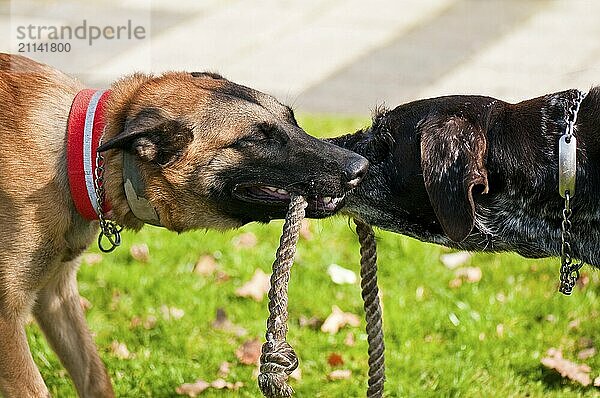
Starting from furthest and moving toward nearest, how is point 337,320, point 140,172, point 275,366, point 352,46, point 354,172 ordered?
point 352,46
point 337,320
point 140,172
point 354,172
point 275,366

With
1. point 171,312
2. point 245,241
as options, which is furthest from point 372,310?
point 245,241

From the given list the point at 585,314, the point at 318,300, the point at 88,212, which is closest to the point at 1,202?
the point at 88,212

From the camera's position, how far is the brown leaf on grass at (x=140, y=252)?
658 cm

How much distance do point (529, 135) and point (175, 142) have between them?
1.52 meters

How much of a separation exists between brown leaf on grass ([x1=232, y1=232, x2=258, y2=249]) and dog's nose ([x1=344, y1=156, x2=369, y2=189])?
2438 millimetres

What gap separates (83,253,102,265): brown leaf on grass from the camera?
6527mm

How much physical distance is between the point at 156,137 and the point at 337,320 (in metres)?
1.90

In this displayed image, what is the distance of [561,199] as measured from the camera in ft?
14.5

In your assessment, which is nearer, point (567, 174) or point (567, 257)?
point (567, 174)

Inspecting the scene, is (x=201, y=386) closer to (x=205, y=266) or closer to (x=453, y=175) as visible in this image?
(x=205, y=266)

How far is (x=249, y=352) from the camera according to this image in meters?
5.57

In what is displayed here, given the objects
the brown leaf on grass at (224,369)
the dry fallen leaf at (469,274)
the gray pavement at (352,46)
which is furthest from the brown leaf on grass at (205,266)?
the gray pavement at (352,46)

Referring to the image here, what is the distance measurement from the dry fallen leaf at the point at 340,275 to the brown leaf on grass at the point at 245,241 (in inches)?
25.2

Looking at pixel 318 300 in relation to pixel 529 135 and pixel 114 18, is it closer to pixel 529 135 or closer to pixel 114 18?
pixel 529 135
